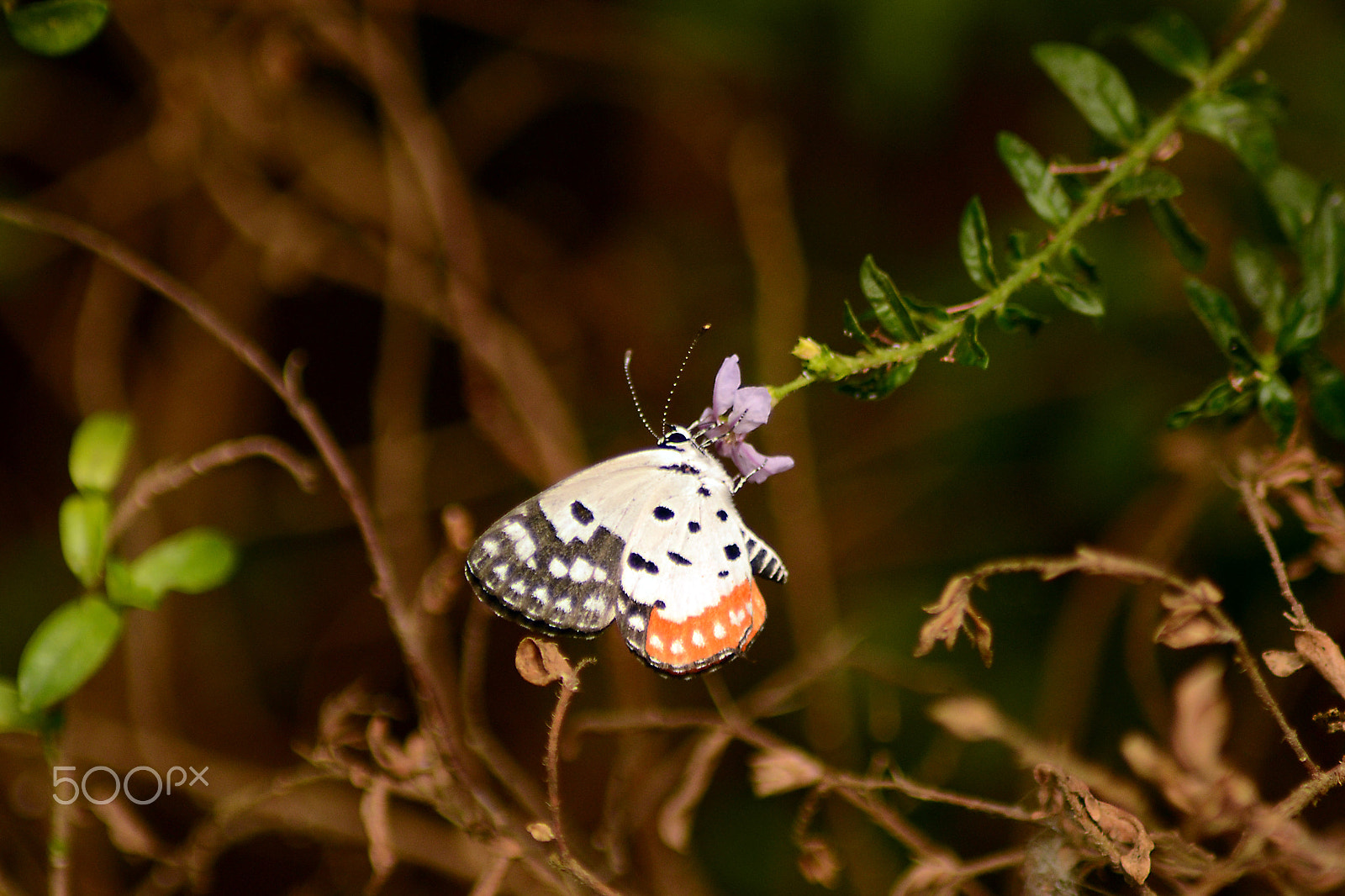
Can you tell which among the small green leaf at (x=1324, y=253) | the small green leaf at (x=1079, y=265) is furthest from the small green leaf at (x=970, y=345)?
the small green leaf at (x=1324, y=253)

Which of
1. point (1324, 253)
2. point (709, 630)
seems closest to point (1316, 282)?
point (1324, 253)

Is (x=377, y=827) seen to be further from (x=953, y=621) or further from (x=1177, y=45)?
(x=1177, y=45)

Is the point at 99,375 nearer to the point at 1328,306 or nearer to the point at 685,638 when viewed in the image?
the point at 685,638

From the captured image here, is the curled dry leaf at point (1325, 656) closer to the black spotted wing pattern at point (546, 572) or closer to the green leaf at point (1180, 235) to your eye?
the green leaf at point (1180, 235)

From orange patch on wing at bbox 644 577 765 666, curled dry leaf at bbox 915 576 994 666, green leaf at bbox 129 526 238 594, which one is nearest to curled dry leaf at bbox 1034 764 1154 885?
curled dry leaf at bbox 915 576 994 666

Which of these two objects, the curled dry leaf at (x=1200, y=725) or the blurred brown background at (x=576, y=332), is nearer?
the curled dry leaf at (x=1200, y=725)

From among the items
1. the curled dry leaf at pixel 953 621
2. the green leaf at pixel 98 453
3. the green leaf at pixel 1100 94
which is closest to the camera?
the curled dry leaf at pixel 953 621
